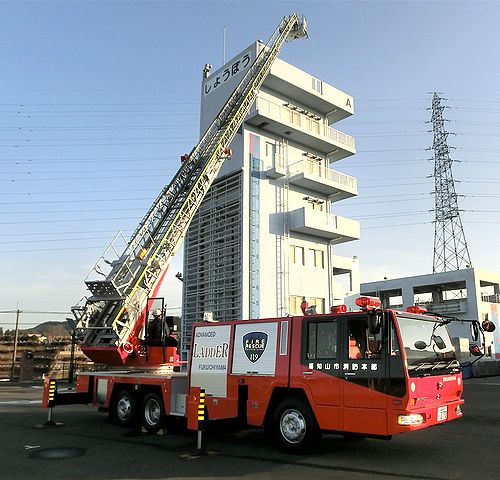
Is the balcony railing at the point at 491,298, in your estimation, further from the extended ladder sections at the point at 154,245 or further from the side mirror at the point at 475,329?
the side mirror at the point at 475,329

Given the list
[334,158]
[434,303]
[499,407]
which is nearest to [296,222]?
[334,158]

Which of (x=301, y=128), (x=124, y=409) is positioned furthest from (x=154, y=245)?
(x=301, y=128)

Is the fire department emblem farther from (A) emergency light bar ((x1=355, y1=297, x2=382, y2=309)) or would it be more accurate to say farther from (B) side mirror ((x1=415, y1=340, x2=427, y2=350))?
(B) side mirror ((x1=415, y1=340, x2=427, y2=350))

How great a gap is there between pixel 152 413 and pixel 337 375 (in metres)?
4.99

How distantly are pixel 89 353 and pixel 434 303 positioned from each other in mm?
51676

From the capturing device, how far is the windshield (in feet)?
26.1

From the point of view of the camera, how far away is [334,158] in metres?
36.0

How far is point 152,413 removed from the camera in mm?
11148

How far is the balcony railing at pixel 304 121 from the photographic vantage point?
28.9 m

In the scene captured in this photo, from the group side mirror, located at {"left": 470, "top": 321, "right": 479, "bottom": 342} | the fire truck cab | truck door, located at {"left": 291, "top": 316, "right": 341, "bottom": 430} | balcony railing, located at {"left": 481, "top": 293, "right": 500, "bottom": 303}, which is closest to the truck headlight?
the fire truck cab

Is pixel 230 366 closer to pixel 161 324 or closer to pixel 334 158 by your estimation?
pixel 161 324

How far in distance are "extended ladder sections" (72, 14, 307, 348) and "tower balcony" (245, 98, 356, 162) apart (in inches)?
120

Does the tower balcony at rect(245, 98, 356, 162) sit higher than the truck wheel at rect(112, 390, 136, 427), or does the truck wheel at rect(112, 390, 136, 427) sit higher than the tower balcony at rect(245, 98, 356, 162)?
the tower balcony at rect(245, 98, 356, 162)

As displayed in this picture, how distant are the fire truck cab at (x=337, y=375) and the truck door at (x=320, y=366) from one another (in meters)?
0.02
